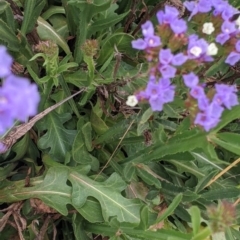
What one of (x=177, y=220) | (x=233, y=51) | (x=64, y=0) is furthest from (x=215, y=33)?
(x=177, y=220)

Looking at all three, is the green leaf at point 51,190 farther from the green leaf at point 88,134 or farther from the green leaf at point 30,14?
the green leaf at point 30,14

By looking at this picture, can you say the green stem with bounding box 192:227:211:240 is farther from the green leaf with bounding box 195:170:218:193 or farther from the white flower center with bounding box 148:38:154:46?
the green leaf with bounding box 195:170:218:193

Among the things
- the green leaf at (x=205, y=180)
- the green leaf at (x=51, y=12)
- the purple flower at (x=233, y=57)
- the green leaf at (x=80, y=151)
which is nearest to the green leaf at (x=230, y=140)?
the purple flower at (x=233, y=57)

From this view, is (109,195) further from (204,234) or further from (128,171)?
(204,234)

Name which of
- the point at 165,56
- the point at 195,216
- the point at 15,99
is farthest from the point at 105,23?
the point at 15,99

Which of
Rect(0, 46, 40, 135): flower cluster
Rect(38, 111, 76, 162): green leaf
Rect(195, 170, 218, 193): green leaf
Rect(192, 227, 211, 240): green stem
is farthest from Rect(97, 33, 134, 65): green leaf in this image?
Rect(0, 46, 40, 135): flower cluster
